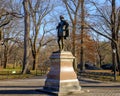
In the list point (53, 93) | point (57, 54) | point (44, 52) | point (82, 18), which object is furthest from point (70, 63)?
point (44, 52)

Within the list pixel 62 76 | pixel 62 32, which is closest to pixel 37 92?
pixel 62 76

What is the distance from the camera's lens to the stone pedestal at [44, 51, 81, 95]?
51.0 ft

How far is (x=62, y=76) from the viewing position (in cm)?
1575

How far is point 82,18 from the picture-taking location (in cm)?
3456

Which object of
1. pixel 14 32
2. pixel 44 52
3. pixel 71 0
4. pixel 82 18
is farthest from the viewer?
pixel 44 52

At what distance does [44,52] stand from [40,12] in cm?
2931

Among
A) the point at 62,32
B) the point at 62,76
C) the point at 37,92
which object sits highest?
the point at 62,32

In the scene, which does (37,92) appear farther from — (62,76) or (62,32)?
(62,32)

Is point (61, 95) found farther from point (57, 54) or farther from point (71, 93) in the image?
point (57, 54)

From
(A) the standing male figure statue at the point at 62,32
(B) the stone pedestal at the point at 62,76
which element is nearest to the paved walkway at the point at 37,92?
(B) the stone pedestal at the point at 62,76

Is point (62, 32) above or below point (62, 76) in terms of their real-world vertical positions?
above

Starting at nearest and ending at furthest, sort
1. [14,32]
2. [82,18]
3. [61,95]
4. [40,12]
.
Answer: [61,95] → [82,18] → [40,12] → [14,32]

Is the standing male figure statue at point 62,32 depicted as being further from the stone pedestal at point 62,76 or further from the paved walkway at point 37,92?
the paved walkway at point 37,92

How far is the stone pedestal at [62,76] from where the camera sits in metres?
15.5
